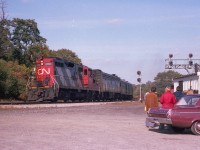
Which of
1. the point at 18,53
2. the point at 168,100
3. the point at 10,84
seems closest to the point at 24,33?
the point at 18,53

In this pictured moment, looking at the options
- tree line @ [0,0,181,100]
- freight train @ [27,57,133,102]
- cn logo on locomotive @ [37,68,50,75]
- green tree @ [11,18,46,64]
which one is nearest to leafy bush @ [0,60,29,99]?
tree line @ [0,0,181,100]

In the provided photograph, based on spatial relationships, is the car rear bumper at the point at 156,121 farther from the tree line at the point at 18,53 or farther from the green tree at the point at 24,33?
the green tree at the point at 24,33

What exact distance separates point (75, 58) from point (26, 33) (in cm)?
2408

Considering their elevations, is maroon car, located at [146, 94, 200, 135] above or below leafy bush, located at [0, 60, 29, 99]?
below

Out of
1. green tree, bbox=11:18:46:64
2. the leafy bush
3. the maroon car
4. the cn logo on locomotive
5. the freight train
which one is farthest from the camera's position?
green tree, bbox=11:18:46:64

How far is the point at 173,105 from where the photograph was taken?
13.7 m

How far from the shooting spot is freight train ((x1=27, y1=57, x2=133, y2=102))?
31.4 meters

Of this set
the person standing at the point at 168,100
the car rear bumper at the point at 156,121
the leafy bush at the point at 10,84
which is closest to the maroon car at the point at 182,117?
the car rear bumper at the point at 156,121

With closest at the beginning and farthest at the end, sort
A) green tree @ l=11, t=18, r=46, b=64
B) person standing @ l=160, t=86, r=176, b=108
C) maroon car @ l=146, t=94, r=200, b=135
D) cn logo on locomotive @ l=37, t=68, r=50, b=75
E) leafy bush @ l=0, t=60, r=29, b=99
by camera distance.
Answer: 1. maroon car @ l=146, t=94, r=200, b=135
2. person standing @ l=160, t=86, r=176, b=108
3. cn logo on locomotive @ l=37, t=68, r=50, b=75
4. leafy bush @ l=0, t=60, r=29, b=99
5. green tree @ l=11, t=18, r=46, b=64

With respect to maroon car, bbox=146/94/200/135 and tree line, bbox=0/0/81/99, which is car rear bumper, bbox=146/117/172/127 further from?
tree line, bbox=0/0/81/99

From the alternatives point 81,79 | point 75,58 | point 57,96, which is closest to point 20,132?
point 57,96

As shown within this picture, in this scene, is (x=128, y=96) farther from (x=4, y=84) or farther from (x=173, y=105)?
(x=173, y=105)

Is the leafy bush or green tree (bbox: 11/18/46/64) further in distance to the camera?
green tree (bbox: 11/18/46/64)

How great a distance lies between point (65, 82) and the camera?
33.9m
